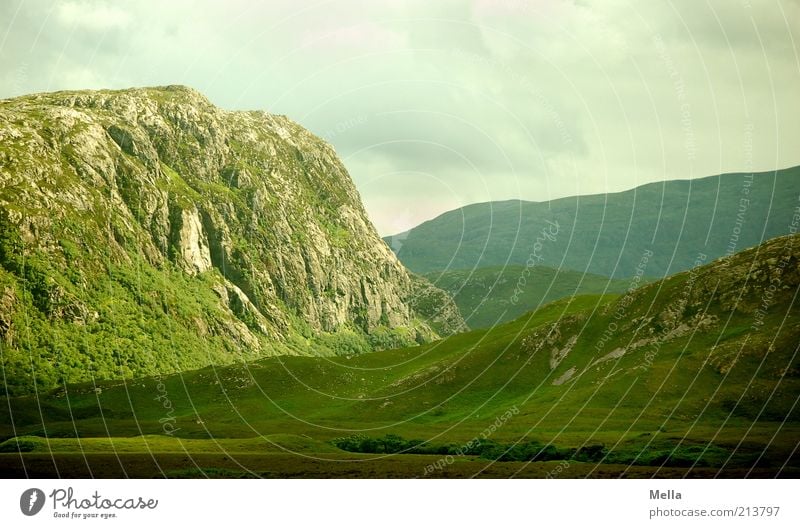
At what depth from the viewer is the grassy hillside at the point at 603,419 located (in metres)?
101

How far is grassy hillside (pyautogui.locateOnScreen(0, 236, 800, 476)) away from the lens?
10138cm

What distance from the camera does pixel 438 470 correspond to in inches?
3760

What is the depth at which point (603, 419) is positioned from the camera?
146000mm

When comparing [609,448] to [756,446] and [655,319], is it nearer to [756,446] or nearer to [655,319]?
[756,446]

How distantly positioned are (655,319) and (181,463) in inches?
4962
